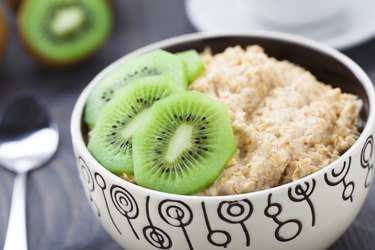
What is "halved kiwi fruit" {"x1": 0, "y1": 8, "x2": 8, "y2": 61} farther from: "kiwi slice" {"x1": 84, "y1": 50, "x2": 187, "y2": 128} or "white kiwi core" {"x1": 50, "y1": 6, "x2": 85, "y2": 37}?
"kiwi slice" {"x1": 84, "y1": 50, "x2": 187, "y2": 128}

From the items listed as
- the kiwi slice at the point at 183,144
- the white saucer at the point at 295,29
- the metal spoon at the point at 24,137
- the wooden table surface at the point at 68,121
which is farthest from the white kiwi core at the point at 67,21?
the kiwi slice at the point at 183,144

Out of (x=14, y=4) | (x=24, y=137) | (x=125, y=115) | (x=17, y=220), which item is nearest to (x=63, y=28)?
(x=14, y=4)

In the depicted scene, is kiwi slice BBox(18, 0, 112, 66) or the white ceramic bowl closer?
the white ceramic bowl

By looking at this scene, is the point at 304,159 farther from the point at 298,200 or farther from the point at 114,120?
the point at 114,120

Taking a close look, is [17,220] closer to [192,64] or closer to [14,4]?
[192,64]

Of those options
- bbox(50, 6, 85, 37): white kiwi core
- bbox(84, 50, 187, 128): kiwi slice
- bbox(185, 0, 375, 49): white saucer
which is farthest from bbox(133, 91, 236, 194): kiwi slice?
bbox(50, 6, 85, 37): white kiwi core

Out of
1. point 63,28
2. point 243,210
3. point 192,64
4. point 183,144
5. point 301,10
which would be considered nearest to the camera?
point 243,210
